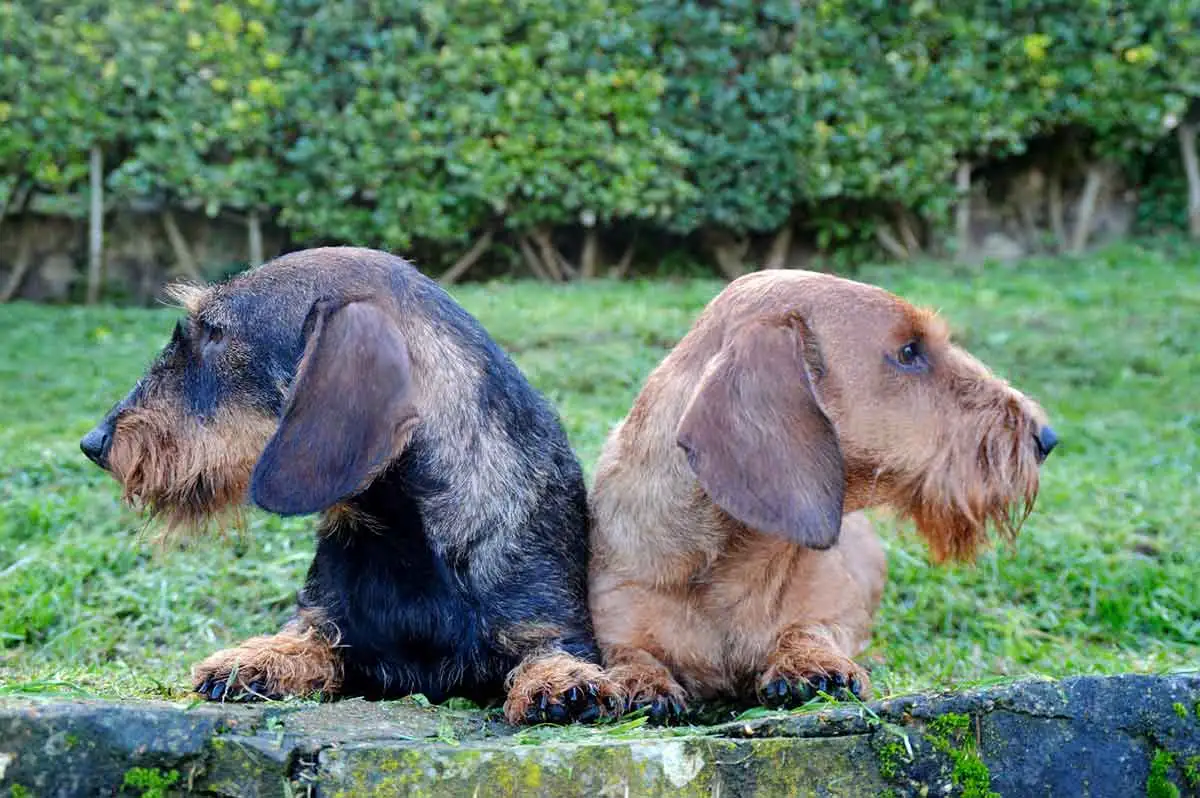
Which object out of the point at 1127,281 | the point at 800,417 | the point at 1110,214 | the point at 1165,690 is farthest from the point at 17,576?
the point at 1110,214

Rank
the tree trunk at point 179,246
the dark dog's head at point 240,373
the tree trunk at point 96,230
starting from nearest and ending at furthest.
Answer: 1. the dark dog's head at point 240,373
2. the tree trunk at point 96,230
3. the tree trunk at point 179,246

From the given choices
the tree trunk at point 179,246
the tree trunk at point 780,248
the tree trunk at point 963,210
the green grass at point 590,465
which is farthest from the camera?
the tree trunk at point 963,210

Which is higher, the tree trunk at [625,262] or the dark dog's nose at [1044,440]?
the dark dog's nose at [1044,440]

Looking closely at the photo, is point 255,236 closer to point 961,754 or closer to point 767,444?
point 767,444

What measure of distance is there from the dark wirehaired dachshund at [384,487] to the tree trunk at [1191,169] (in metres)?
14.1

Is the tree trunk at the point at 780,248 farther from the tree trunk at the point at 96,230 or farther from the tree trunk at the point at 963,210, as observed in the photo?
the tree trunk at the point at 96,230

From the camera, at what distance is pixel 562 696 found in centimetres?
375

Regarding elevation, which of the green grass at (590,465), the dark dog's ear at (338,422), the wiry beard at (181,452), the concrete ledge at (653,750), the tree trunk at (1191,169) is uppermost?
the tree trunk at (1191,169)

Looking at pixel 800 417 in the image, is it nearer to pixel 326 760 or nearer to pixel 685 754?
pixel 685 754

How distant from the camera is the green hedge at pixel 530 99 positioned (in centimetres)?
1336

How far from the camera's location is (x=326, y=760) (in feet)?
10.2

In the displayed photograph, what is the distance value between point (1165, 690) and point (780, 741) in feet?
3.54

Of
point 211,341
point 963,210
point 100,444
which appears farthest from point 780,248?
point 100,444

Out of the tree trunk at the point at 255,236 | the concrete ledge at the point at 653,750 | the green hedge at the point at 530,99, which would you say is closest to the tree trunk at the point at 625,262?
the green hedge at the point at 530,99
